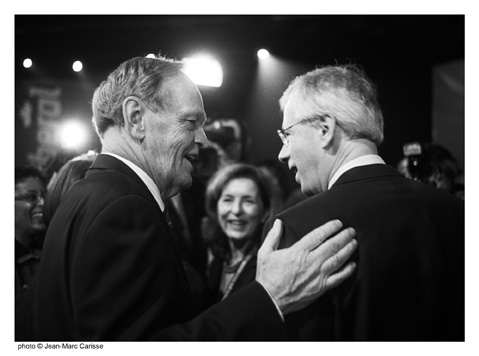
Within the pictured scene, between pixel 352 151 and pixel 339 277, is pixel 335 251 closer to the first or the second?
pixel 339 277

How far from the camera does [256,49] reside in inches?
107

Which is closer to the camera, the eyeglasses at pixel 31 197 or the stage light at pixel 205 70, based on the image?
the eyeglasses at pixel 31 197

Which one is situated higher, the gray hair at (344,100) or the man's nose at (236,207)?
the gray hair at (344,100)

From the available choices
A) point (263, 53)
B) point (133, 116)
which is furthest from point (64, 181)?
point (263, 53)

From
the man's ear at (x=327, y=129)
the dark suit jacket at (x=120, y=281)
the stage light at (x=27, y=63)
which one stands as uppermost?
the stage light at (x=27, y=63)

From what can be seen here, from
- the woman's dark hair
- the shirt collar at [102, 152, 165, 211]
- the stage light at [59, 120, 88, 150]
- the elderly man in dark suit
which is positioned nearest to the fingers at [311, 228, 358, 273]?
the elderly man in dark suit

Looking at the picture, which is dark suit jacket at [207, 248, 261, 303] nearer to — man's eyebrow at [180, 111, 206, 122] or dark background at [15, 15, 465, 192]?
dark background at [15, 15, 465, 192]

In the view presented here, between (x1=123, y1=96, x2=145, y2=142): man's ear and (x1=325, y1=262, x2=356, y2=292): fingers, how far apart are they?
78 centimetres

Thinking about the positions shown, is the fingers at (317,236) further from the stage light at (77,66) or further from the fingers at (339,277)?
the stage light at (77,66)

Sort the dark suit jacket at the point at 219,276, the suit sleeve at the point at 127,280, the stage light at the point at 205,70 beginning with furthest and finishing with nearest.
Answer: the dark suit jacket at the point at 219,276, the stage light at the point at 205,70, the suit sleeve at the point at 127,280

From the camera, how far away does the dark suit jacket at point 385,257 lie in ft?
5.11

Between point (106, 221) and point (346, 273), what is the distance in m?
0.69

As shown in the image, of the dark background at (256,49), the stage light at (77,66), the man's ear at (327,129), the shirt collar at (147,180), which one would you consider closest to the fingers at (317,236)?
the man's ear at (327,129)

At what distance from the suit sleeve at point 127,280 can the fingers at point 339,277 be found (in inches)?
12.6
